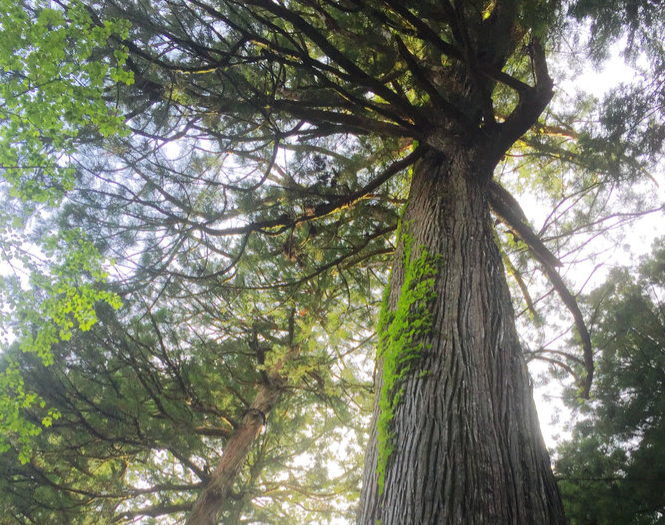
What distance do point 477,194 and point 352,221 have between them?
2.31 meters

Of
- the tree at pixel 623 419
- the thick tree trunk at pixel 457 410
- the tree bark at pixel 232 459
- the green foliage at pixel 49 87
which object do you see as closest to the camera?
the thick tree trunk at pixel 457 410

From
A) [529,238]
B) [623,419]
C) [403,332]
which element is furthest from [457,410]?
[623,419]

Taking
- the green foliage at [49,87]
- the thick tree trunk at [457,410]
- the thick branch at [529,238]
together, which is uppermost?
the thick branch at [529,238]

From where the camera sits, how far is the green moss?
1919mm

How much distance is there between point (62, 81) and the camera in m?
3.26

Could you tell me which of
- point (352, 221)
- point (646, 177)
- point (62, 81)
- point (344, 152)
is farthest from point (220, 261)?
point (646, 177)

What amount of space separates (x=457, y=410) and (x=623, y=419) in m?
5.72

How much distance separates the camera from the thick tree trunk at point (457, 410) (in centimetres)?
153

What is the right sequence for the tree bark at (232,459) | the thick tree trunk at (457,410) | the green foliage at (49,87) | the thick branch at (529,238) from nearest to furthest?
the thick tree trunk at (457,410) < the green foliage at (49,87) < the thick branch at (529,238) < the tree bark at (232,459)

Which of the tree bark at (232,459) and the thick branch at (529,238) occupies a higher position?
the thick branch at (529,238)

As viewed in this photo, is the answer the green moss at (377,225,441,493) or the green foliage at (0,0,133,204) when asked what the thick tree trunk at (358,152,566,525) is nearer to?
the green moss at (377,225,441,493)

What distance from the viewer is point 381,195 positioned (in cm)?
474

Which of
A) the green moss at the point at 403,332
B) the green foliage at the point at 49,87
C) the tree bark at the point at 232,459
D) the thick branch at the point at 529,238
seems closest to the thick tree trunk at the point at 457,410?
the green moss at the point at 403,332

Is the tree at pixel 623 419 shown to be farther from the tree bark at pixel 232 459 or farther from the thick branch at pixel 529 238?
the tree bark at pixel 232 459
